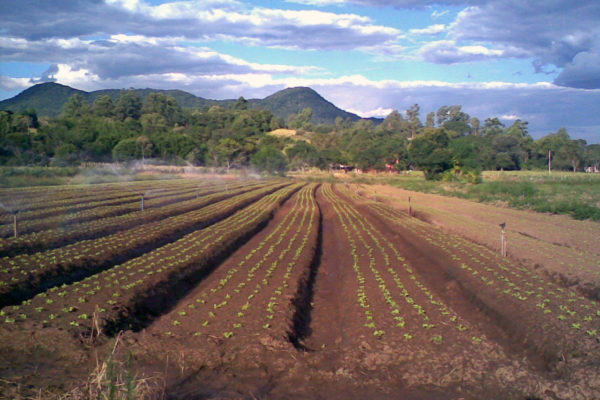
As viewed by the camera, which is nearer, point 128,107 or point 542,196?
point 542,196

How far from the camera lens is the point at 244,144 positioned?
8944 centimetres

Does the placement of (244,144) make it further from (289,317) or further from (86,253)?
(289,317)

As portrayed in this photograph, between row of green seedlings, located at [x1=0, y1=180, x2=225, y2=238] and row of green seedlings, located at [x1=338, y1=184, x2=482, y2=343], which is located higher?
row of green seedlings, located at [x1=0, y1=180, x2=225, y2=238]

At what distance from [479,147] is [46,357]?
8851 centimetres

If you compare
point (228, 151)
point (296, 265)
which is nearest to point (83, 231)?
point (296, 265)

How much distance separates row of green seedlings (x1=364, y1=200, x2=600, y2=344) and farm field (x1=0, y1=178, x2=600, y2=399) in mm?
54

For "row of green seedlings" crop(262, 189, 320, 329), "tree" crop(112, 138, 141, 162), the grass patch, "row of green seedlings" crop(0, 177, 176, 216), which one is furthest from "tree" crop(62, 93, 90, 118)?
"row of green seedlings" crop(262, 189, 320, 329)

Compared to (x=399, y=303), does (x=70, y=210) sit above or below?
above

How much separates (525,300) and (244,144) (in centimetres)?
8200

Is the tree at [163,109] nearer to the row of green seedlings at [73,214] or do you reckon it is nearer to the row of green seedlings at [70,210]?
the row of green seedlings at [70,210]

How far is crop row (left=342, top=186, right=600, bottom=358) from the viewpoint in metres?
8.06

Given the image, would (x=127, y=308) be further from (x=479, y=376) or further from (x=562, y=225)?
(x=562, y=225)

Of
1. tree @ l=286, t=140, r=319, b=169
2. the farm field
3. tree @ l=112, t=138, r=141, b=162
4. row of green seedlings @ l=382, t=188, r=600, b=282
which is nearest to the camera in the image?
the farm field

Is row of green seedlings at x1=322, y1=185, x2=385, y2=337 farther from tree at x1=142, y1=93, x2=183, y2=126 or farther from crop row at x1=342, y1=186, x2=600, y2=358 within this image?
tree at x1=142, y1=93, x2=183, y2=126
